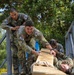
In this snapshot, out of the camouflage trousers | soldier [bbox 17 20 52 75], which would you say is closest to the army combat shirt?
soldier [bbox 17 20 52 75]

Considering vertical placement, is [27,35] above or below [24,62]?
above

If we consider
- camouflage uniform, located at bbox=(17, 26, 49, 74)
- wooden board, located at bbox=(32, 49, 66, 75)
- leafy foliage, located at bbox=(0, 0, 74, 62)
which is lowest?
wooden board, located at bbox=(32, 49, 66, 75)

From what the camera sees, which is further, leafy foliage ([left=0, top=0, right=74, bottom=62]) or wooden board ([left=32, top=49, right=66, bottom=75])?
leafy foliage ([left=0, top=0, right=74, bottom=62])

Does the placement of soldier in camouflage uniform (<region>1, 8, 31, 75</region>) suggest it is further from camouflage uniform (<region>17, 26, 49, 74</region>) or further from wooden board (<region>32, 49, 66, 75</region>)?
wooden board (<region>32, 49, 66, 75</region>)

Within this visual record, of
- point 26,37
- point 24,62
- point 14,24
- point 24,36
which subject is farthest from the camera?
point 14,24

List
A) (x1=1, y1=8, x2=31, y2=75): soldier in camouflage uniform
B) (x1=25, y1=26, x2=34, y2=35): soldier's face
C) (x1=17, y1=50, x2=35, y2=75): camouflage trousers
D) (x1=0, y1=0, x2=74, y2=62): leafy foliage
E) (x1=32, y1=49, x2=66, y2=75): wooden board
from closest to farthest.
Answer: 1. (x1=32, y1=49, x2=66, y2=75): wooden board
2. (x1=25, y1=26, x2=34, y2=35): soldier's face
3. (x1=17, y1=50, x2=35, y2=75): camouflage trousers
4. (x1=1, y1=8, x2=31, y2=75): soldier in camouflage uniform
5. (x1=0, y1=0, x2=74, y2=62): leafy foliage

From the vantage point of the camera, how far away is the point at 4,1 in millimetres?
16422

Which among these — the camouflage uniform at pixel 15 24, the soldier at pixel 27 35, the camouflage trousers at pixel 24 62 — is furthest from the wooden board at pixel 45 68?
the camouflage uniform at pixel 15 24

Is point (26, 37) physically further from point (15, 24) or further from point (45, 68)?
point (45, 68)

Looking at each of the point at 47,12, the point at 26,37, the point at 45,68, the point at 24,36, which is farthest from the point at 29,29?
the point at 47,12

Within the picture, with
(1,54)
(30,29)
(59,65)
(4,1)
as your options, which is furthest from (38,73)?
(1,54)

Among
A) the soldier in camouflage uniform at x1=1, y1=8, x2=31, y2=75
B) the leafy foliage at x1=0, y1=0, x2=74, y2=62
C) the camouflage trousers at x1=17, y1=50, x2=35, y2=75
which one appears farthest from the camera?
the leafy foliage at x1=0, y1=0, x2=74, y2=62

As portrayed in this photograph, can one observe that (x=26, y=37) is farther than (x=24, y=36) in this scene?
Yes

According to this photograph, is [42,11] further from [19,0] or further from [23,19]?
[23,19]
